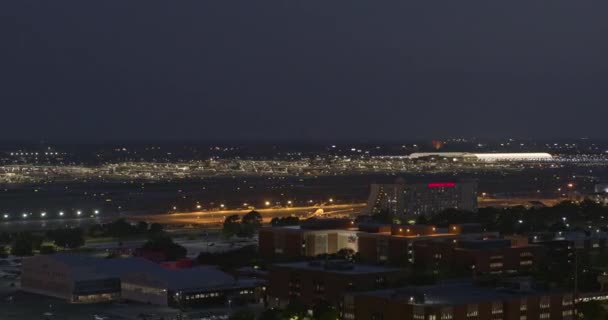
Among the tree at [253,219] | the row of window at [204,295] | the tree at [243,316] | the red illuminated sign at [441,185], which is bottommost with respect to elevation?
the row of window at [204,295]

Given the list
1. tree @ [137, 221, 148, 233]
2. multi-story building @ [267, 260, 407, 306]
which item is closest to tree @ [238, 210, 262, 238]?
tree @ [137, 221, 148, 233]

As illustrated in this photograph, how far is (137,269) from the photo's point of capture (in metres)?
19.4

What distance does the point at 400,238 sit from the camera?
75.2 feet

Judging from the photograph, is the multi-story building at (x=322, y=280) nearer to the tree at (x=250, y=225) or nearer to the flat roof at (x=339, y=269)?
the flat roof at (x=339, y=269)

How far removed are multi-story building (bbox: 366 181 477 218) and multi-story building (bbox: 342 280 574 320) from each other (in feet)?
57.2

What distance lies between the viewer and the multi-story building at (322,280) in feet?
58.2

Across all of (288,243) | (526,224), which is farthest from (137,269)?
(526,224)

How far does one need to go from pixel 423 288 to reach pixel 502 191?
33340 mm

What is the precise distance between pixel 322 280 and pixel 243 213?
17574 millimetres

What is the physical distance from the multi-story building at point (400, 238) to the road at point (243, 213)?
854 cm

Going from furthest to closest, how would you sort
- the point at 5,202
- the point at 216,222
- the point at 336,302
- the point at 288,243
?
the point at 5,202
the point at 216,222
the point at 288,243
the point at 336,302

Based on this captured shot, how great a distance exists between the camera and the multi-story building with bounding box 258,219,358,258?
24.0 meters

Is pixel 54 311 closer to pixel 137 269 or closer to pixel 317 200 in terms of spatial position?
pixel 137 269

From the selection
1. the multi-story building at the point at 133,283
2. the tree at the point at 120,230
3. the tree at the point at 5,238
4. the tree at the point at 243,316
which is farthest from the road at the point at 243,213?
the tree at the point at 243,316
